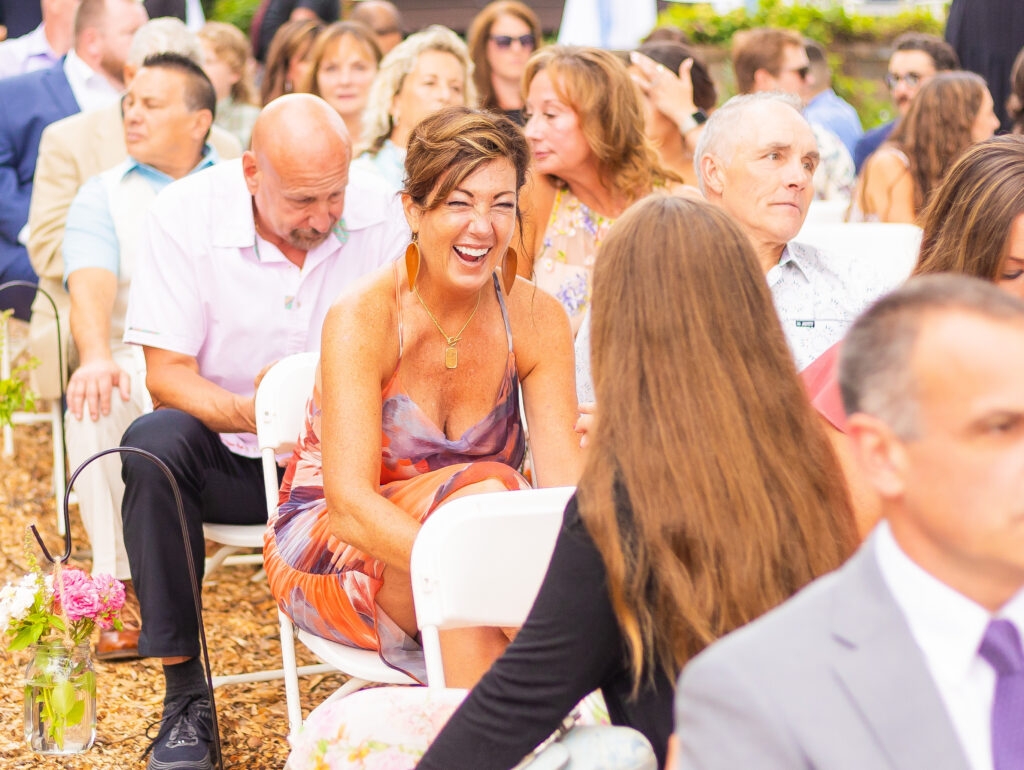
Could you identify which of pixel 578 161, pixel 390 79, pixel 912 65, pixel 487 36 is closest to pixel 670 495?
pixel 578 161

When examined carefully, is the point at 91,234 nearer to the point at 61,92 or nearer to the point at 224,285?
the point at 224,285

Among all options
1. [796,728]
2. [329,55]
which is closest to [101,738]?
[796,728]

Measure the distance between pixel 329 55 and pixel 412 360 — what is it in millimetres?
3455

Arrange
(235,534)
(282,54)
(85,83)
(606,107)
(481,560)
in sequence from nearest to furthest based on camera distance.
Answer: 1. (481,560)
2. (235,534)
3. (606,107)
4. (85,83)
5. (282,54)

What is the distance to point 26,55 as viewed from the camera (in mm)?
6789

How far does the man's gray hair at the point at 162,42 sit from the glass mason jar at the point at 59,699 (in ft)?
9.83

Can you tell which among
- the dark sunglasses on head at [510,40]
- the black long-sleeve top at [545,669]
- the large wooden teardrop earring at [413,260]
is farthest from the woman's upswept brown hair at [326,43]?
the black long-sleeve top at [545,669]

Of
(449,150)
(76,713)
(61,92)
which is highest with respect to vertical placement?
(61,92)

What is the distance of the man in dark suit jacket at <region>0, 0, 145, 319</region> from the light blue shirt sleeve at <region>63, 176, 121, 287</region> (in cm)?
127

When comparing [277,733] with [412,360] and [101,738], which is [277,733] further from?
[412,360]

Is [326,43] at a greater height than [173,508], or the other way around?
[326,43]

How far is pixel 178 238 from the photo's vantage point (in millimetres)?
3543

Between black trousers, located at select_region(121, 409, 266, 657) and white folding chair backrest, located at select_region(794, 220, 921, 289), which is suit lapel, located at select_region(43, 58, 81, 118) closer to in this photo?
black trousers, located at select_region(121, 409, 266, 657)

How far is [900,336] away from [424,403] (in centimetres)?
175
